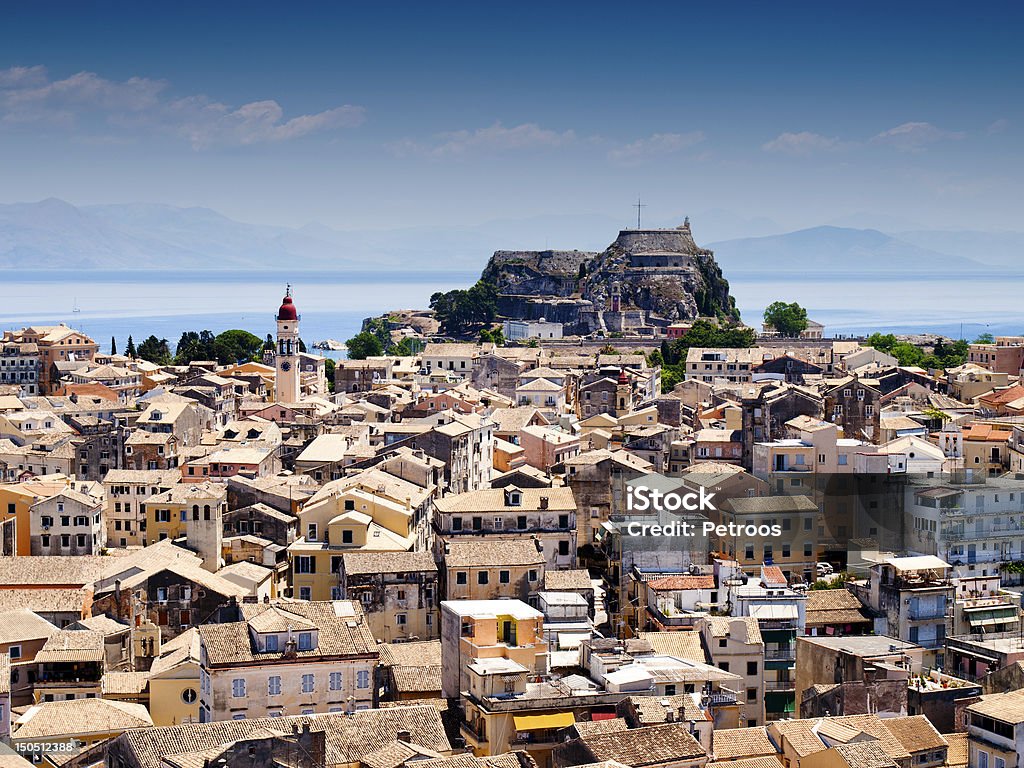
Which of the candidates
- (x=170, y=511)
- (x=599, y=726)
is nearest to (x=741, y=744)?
(x=599, y=726)

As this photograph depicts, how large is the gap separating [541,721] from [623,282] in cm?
8492

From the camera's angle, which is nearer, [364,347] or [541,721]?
[541,721]

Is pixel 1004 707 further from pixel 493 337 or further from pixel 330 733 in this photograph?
pixel 493 337

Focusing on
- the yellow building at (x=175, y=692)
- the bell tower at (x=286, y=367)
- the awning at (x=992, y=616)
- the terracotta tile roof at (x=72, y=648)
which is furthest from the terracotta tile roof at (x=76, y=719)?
the bell tower at (x=286, y=367)

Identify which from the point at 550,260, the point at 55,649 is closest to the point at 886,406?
the point at 55,649

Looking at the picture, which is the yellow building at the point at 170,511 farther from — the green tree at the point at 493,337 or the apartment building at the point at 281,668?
the green tree at the point at 493,337

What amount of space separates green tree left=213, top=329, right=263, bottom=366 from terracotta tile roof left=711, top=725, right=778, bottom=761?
57.4m

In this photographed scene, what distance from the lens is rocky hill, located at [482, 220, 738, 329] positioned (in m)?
105

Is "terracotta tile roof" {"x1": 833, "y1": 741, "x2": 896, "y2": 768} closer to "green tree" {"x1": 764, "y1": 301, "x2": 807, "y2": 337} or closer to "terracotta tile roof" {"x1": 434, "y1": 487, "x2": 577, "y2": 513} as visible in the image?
"terracotta tile roof" {"x1": 434, "y1": 487, "x2": 577, "y2": 513}

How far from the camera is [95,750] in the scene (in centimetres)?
2369

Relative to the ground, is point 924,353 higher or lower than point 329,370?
higher

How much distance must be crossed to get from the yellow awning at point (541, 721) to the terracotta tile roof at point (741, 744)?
2.24 m

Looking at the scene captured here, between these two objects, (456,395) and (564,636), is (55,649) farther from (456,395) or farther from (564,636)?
(456,395)

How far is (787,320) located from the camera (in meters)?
100
